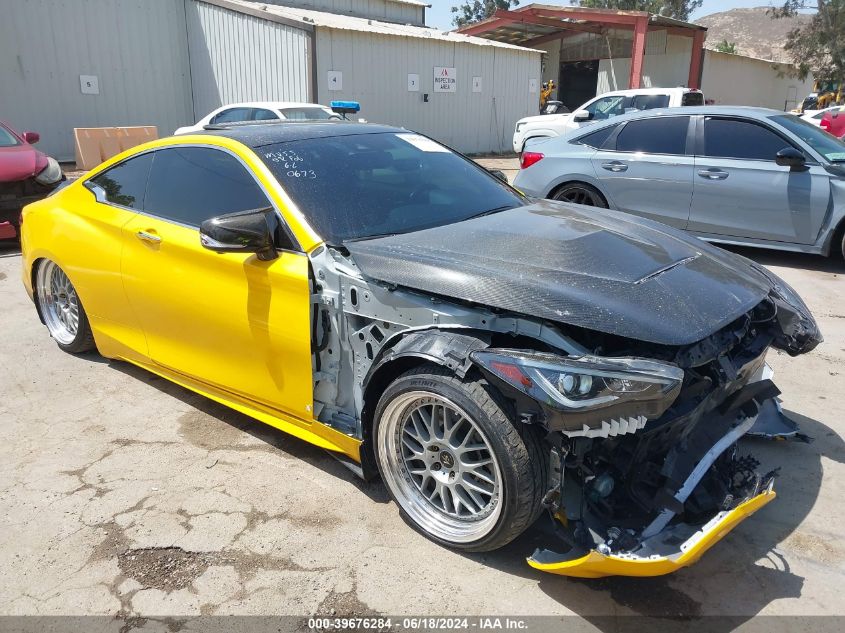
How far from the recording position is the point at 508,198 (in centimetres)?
408

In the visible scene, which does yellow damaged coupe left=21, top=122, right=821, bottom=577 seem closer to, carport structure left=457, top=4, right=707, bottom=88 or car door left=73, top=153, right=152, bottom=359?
car door left=73, top=153, right=152, bottom=359

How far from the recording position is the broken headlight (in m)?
2.29

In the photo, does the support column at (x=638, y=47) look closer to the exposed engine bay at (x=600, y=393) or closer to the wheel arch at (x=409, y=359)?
the exposed engine bay at (x=600, y=393)

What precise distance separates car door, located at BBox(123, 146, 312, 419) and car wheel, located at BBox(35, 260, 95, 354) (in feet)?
3.25

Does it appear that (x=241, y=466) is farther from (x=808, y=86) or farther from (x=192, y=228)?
(x=808, y=86)

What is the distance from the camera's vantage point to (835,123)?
14.8 m

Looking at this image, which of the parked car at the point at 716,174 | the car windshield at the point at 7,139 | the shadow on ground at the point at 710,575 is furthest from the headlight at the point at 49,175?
the shadow on ground at the point at 710,575

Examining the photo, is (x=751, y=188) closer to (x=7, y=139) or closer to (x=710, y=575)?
(x=710, y=575)

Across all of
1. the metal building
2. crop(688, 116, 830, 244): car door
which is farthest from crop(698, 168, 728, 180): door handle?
the metal building

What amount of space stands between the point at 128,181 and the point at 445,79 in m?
16.6

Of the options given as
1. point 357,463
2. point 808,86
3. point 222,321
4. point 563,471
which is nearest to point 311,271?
point 222,321

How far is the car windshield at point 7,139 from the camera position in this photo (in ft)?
29.5

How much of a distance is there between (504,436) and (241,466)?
164cm

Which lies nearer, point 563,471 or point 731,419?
point 563,471
